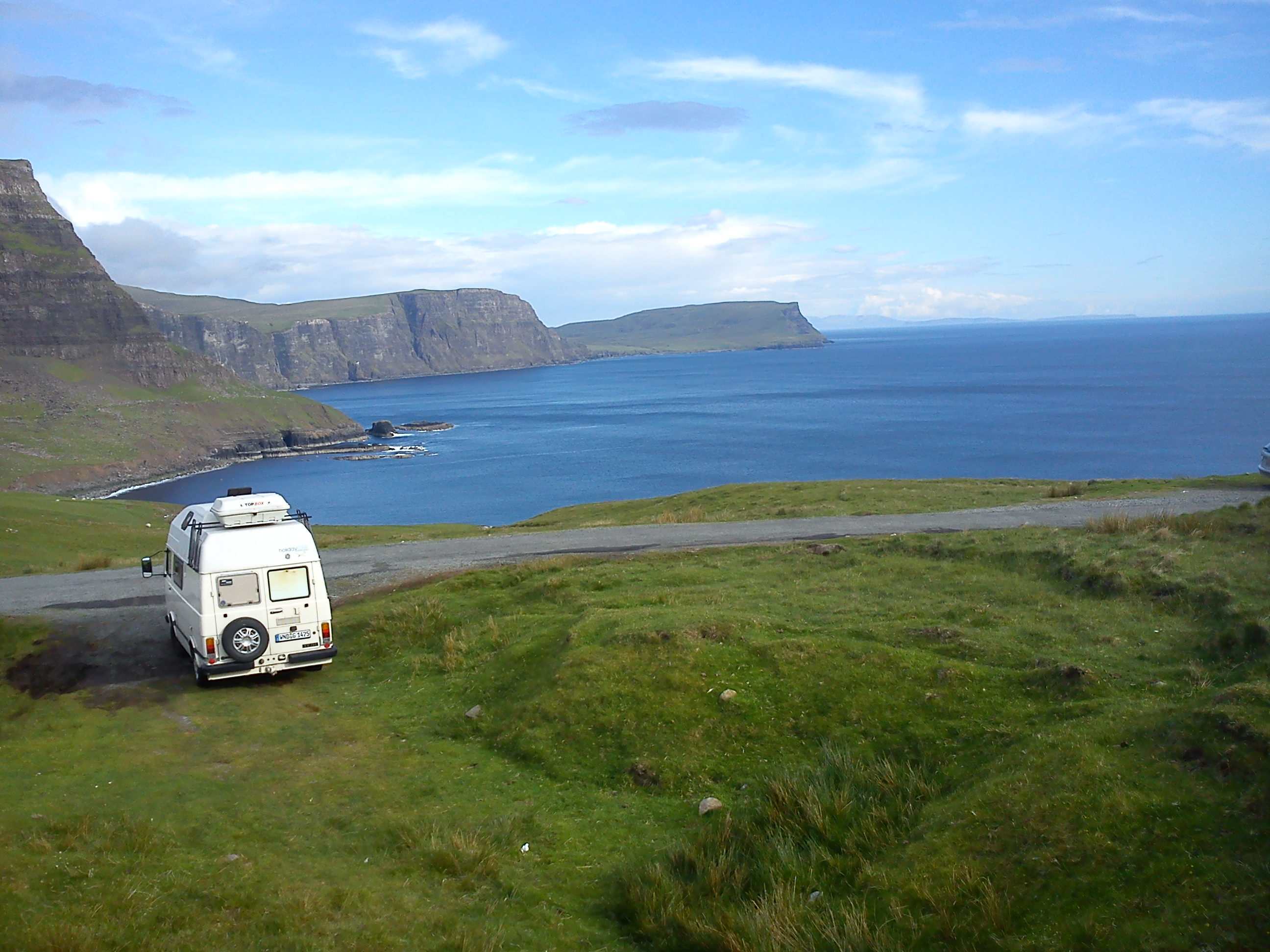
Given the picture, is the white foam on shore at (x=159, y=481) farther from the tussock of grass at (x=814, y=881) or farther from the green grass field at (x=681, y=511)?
the tussock of grass at (x=814, y=881)

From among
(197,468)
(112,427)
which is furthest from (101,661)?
(112,427)

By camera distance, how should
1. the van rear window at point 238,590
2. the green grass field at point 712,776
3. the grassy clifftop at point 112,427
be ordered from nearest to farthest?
the green grass field at point 712,776
the van rear window at point 238,590
the grassy clifftop at point 112,427

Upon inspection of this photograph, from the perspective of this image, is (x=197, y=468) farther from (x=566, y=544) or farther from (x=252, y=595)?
(x=252, y=595)

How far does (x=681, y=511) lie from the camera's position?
41750 mm

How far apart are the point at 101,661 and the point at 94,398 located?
18731 cm

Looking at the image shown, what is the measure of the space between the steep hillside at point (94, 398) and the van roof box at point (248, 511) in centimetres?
14597

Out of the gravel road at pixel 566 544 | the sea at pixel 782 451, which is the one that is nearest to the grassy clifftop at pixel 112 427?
the sea at pixel 782 451

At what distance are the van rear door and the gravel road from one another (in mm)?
7700

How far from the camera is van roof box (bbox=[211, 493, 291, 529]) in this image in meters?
18.6

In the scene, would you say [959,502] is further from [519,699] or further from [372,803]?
[372,803]

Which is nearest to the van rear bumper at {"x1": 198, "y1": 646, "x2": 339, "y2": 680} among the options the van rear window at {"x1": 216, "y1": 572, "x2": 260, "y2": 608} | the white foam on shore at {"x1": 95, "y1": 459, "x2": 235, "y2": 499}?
the van rear window at {"x1": 216, "y1": 572, "x2": 260, "y2": 608}

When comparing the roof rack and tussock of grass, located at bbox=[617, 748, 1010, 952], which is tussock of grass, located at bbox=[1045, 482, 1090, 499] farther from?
the roof rack

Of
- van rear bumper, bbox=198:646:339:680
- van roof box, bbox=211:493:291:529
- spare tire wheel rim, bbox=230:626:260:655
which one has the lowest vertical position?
van rear bumper, bbox=198:646:339:680

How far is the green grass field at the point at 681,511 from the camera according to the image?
3656cm
